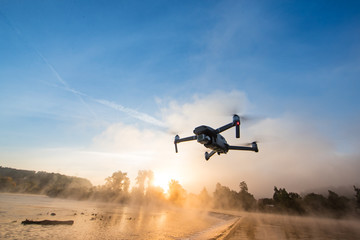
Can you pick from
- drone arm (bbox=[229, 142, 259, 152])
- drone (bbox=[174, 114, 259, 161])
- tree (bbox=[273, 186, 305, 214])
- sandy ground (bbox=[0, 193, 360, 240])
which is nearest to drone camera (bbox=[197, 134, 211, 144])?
drone (bbox=[174, 114, 259, 161])

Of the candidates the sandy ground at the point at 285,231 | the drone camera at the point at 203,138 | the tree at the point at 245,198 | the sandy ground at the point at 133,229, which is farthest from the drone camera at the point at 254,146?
the tree at the point at 245,198

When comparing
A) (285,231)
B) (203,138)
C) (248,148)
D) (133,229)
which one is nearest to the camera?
(203,138)

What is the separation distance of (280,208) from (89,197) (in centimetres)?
19152

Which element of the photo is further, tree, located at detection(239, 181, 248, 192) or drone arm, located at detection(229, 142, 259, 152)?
tree, located at detection(239, 181, 248, 192)

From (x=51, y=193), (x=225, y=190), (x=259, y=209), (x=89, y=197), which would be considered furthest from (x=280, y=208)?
(x=51, y=193)

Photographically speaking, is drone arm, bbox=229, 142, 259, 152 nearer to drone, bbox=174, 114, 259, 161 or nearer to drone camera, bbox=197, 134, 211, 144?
drone, bbox=174, 114, 259, 161

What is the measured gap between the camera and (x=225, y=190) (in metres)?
184

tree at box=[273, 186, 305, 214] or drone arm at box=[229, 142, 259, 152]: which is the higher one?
drone arm at box=[229, 142, 259, 152]

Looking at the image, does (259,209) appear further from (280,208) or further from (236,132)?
(236,132)

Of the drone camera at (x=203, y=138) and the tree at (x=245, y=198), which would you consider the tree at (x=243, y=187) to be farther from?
the drone camera at (x=203, y=138)

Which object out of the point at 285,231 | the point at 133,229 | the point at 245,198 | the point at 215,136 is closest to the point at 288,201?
the point at 245,198

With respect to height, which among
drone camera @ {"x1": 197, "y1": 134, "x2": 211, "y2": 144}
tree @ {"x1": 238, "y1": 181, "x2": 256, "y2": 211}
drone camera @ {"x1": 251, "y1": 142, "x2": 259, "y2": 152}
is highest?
drone camera @ {"x1": 251, "y1": 142, "x2": 259, "y2": 152}

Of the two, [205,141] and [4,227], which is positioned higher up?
[205,141]

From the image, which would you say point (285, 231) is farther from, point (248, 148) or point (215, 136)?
point (215, 136)
